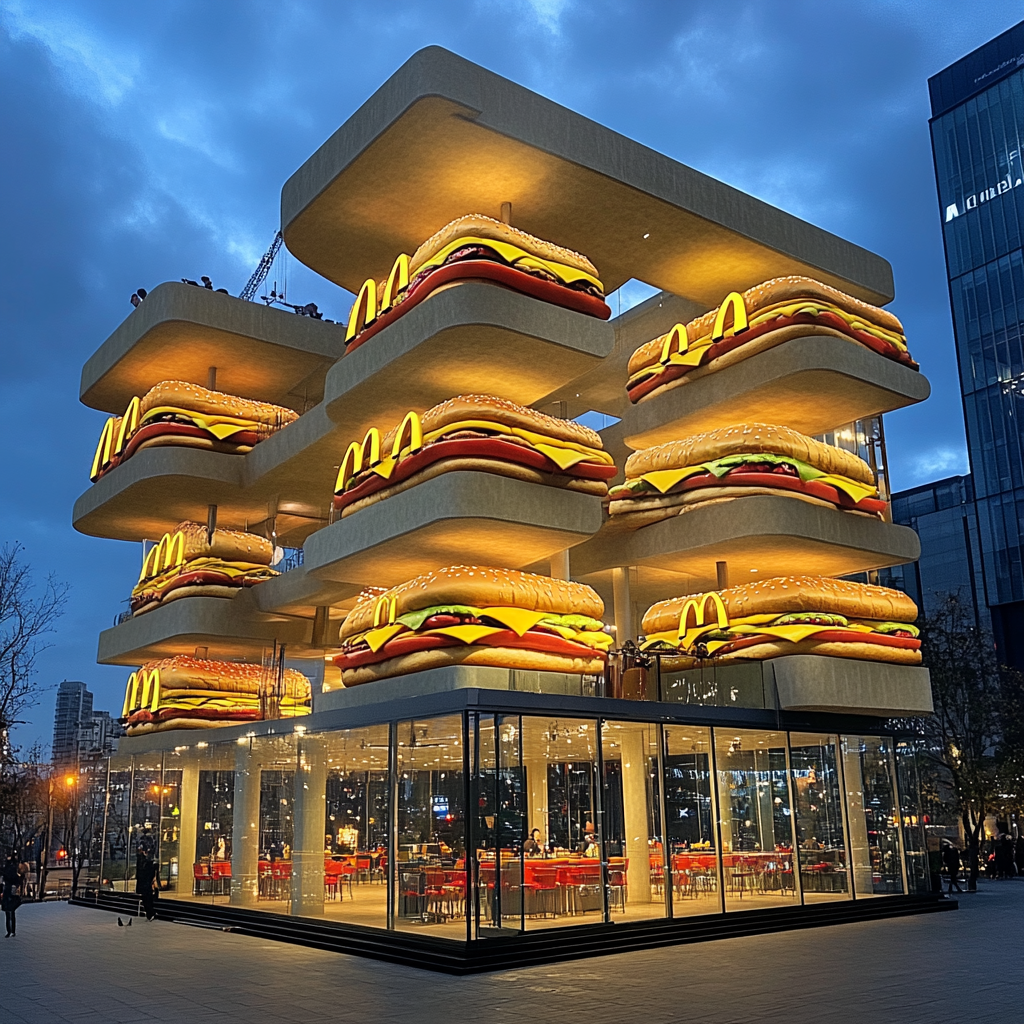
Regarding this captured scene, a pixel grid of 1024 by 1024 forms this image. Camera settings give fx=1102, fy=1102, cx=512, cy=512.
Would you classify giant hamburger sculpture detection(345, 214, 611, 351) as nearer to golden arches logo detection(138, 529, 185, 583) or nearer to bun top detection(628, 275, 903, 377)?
bun top detection(628, 275, 903, 377)

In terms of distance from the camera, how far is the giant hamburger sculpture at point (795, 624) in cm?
2422

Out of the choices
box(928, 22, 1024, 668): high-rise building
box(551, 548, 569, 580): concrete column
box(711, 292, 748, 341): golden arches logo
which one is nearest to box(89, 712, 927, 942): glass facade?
box(551, 548, 569, 580): concrete column

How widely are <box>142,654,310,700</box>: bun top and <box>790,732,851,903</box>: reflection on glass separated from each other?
47.4 ft

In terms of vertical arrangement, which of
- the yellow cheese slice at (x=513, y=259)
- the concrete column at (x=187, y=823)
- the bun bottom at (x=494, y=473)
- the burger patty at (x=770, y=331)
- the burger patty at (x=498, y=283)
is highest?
the yellow cheese slice at (x=513, y=259)

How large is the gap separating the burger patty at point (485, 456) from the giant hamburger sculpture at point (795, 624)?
13.9 feet

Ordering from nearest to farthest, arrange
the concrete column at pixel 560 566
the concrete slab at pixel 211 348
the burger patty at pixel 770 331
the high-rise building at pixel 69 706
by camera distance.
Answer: the concrete column at pixel 560 566
the burger patty at pixel 770 331
the concrete slab at pixel 211 348
the high-rise building at pixel 69 706

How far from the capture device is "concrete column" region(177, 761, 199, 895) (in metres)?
27.7

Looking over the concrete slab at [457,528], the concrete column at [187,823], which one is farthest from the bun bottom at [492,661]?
the concrete column at [187,823]

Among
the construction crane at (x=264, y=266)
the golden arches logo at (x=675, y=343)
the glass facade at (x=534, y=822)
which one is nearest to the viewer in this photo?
the glass facade at (x=534, y=822)

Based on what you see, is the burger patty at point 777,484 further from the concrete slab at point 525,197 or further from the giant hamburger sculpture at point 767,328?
the concrete slab at point 525,197

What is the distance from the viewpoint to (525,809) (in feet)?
58.9

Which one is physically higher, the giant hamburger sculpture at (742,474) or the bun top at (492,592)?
the giant hamburger sculpture at (742,474)

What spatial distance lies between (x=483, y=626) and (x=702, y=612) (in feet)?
22.7

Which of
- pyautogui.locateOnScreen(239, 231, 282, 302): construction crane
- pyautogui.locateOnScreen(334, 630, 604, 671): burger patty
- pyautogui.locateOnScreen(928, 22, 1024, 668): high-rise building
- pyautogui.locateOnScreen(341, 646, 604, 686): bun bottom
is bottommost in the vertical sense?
pyautogui.locateOnScreen(341, 646, 604, 686): bun bottom
